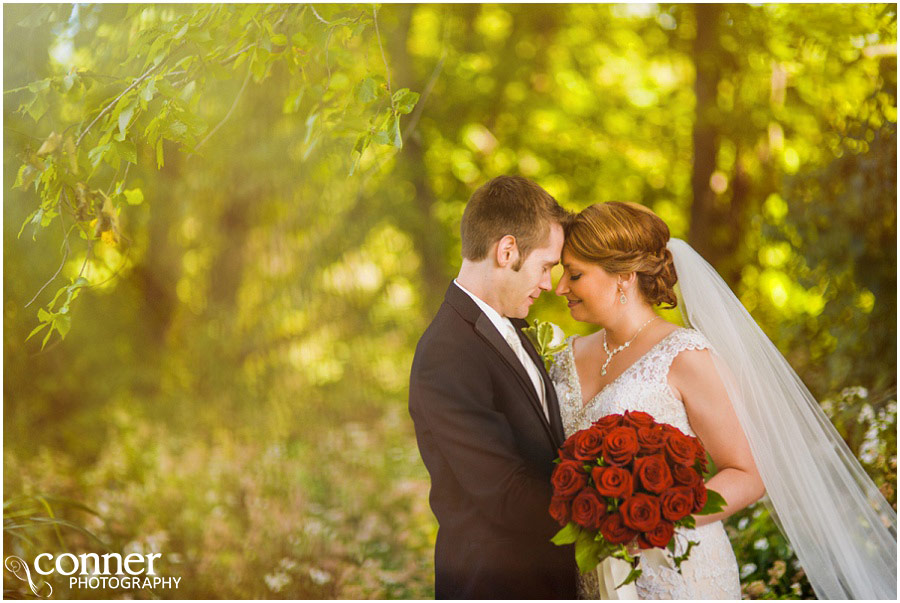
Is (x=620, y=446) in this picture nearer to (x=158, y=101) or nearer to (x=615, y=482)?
(x=615, y=482)

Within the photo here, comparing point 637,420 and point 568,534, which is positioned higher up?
point 637,420

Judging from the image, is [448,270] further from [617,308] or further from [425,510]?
[617,308]

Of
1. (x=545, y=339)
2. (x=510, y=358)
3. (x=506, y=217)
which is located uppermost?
(x=506, y=217)

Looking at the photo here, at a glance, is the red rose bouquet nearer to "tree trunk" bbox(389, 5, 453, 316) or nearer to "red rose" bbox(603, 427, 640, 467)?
"red rose" bbox(603, 427, 640, 467)

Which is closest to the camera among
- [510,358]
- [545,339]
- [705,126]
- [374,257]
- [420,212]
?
[510,358]

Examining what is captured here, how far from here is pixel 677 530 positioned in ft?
8.02

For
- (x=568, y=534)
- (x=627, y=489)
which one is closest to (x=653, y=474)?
(x=627, y=489)

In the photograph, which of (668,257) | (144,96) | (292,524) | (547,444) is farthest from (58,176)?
(292,524)

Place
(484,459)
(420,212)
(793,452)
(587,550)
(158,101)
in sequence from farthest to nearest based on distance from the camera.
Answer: (420,212) → (158,101) → (793,452) → (484,459) → (587,550)

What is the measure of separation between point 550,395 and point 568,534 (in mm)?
667

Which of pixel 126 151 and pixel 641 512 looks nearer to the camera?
pixel 641 512

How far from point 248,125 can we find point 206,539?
3165 millimetres

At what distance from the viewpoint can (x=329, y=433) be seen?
5.84 meters

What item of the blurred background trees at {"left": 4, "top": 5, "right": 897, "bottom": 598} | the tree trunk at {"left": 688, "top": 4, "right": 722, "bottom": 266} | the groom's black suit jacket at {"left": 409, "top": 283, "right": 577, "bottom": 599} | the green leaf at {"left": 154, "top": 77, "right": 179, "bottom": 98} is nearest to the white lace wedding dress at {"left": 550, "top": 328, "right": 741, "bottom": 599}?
the groom's black suit jacket at {"left": 409, "top": 283, "right": 577, "bottom": 599}
